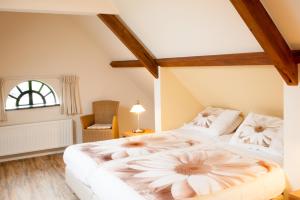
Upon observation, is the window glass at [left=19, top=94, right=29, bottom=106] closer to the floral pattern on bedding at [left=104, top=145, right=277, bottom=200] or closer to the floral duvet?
the floral duvet

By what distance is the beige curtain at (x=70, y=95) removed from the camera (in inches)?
217

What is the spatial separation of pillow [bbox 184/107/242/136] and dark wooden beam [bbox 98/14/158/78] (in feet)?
3.18

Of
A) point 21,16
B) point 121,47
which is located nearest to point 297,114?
point 121,47

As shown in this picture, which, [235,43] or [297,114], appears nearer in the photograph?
[297,114]

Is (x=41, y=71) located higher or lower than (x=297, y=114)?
higher

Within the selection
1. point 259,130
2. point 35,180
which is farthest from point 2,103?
point 259,130

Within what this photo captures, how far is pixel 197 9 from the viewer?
2947mm

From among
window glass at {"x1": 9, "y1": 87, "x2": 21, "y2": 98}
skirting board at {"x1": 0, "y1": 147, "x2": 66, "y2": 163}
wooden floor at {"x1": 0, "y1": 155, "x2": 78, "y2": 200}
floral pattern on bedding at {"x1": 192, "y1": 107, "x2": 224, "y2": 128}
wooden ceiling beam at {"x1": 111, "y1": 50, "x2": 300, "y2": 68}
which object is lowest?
wooden floor at {"x1": 0, "y1": 155, "x2": 78, "y2": 200}

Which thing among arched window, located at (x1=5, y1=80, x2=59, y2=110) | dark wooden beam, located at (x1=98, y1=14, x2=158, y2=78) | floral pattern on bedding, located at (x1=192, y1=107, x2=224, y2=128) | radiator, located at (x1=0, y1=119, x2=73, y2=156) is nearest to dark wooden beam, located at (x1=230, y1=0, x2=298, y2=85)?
floral pattern on bedding, located at (x1=192, y1=107, x2=224, y2=128)

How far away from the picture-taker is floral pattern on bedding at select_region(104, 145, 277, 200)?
2.36 meters

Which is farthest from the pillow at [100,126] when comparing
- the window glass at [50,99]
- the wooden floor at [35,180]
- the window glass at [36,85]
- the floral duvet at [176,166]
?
the floral duvet at [176,166]

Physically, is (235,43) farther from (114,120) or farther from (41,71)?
(41,71)

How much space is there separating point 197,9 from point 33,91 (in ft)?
11.6

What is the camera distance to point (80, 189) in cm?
337
